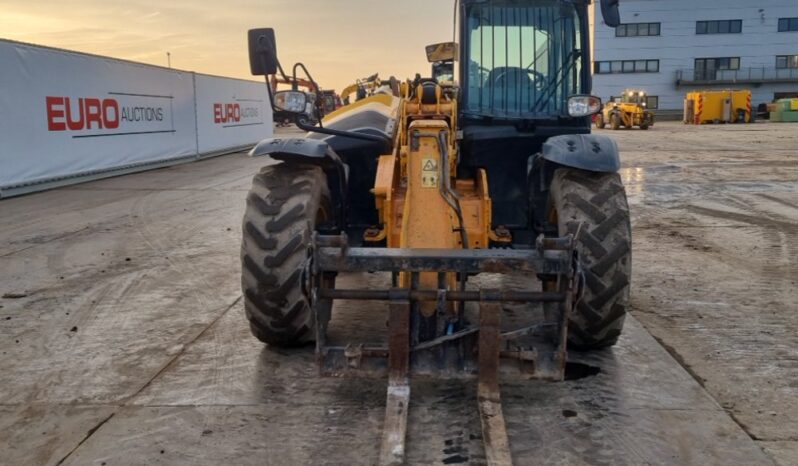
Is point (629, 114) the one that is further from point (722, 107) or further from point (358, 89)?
point (358, 89)

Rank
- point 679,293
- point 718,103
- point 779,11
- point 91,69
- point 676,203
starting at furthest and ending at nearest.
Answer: point 779,11, point 718,103, point 91,69, point 676,203, point 679,293

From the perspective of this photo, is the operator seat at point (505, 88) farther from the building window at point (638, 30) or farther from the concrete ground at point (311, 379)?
the building window at point (638, 30)

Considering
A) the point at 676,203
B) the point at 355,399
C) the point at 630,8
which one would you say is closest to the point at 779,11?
the point at 630,8

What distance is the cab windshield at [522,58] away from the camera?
18.4 ft

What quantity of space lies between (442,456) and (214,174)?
16289 millimetres

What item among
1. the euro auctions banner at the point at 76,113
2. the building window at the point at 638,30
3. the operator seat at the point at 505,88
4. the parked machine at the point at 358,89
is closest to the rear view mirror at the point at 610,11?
the operator seat at the point at 505,88

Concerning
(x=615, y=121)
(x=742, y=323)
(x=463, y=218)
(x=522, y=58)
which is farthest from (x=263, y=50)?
(x=615, y=121)

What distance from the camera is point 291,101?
4.57 metres

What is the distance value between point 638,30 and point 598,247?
183 feet

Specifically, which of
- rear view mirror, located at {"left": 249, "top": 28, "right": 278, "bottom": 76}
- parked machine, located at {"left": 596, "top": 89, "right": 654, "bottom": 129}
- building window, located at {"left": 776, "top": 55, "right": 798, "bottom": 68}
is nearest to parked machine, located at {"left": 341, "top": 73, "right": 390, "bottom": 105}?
Result: rear view mirror, located at {"left": 249, "top": 28, "right": 278, "bottom": 76}

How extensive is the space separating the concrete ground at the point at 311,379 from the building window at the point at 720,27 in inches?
2049

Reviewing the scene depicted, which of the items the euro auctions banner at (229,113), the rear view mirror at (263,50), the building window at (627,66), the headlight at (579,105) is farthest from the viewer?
the building window at (627,66)

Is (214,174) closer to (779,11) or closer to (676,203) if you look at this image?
(676,203)

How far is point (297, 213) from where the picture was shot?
4.54 meters
